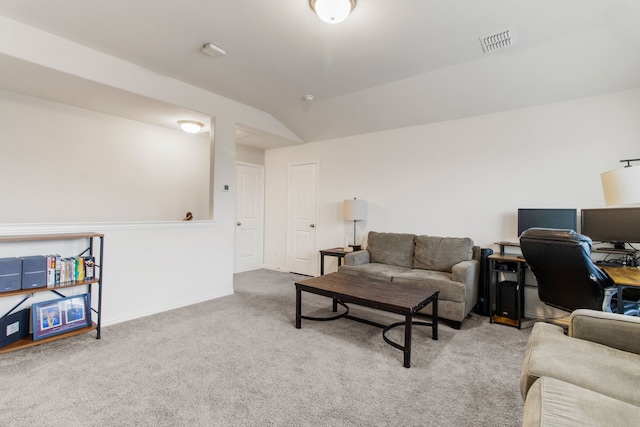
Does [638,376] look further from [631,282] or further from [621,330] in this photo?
[631,282]

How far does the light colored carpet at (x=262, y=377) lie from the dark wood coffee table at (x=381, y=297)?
4.3 inches

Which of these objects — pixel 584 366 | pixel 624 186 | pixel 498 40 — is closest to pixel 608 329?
pixel 584 366

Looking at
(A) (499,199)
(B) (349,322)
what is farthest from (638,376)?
(A) (499,199)

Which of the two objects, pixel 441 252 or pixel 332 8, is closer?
pixel 332 8

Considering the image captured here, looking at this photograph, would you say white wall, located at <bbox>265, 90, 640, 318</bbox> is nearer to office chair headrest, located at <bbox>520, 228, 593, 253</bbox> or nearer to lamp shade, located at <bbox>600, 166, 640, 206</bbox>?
lamp shade, located at <bbox>600, 166, 640, 206</bbox>

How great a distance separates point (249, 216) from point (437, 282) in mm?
3795

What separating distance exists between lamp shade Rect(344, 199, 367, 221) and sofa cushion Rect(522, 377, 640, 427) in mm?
3286

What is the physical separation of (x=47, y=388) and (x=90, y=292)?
3.39 feet

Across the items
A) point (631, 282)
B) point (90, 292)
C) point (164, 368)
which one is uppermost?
point (631, 282)

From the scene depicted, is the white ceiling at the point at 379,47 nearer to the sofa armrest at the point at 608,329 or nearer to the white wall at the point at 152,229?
the white wall at the point at 152,229

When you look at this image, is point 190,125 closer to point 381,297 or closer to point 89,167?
point 89,167

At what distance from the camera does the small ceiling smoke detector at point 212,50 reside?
2707 millimetres

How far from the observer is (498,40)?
2.55m

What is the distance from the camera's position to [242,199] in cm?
557
